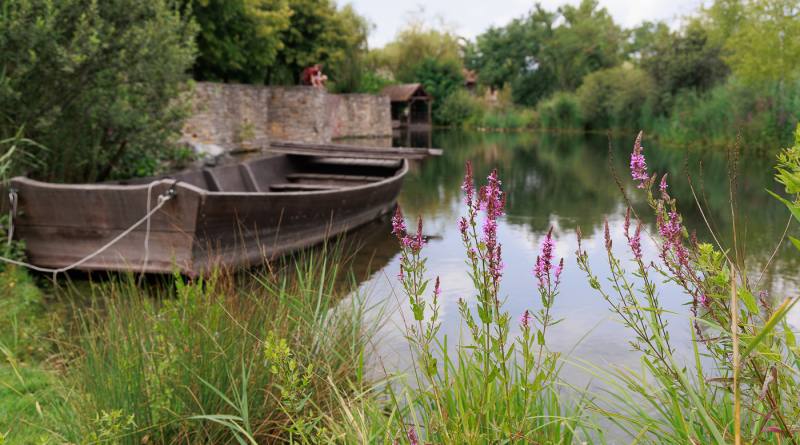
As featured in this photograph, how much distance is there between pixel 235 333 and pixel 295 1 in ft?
74.0

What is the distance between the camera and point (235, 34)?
2002 cm

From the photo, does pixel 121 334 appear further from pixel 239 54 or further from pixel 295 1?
pixel 295 1

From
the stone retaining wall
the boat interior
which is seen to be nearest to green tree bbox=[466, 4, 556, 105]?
the stone retaining wall

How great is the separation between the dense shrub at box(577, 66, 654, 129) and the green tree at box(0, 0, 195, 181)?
2294 centimetres

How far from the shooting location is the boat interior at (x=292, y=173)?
28.8ft

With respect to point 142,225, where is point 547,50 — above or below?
above

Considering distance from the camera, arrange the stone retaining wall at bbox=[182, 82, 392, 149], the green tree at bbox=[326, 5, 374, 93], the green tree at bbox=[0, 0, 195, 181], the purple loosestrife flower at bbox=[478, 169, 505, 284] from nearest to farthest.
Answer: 1. the purple loosestrife flower at bbox=[478, 169, 505, 284]
2. the green tree at bbox=[0, 0, 195, 181]
3. the stone retaining wall at bbox=[182, 82, 392, 149]
4. the green tree at bbox=[326, 5, 374, 93]

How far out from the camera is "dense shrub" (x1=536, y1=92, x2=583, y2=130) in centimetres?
3552

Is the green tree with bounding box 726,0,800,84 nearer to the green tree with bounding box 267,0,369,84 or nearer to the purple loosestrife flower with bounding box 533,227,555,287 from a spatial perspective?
the green tree with bounding box 267,0,369,84

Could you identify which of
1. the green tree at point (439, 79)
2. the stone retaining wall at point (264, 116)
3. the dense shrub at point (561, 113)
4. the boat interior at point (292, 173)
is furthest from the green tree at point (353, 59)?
the boat interior at point (292, 173)

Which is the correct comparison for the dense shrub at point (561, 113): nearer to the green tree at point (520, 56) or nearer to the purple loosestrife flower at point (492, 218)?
the green tree at point (520, 56)

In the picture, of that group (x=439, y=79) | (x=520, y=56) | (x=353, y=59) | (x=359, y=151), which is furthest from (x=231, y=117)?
(x=520, y=56)

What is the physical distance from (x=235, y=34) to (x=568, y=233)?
13436 millimetres

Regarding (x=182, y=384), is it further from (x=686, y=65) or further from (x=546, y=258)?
(x=686, y=65)
